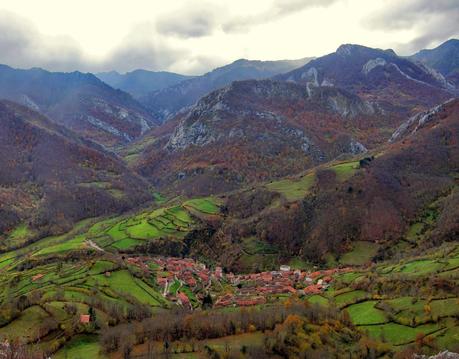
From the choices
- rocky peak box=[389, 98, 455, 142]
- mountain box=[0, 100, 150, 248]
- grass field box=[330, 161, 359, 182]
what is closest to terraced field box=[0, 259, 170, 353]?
mountain box=[0, 100, 150, 248]

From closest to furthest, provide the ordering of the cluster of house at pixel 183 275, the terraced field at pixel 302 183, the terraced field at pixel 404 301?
the terraced field at pixel 404 301 < the cluster of house at pixel 183 275 < the terraced field at pixel 302 183

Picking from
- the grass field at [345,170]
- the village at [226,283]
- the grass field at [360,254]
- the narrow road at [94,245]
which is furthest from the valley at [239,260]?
the grass field at [345,170]

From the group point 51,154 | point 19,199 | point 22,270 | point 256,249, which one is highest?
point 51,154

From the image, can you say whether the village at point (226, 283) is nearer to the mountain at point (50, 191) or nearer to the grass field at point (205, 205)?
the grass field at point (205, 205)

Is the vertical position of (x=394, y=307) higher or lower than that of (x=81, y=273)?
lower

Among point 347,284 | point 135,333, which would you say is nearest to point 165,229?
point 347,284

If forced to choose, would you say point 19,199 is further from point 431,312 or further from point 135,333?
point 431,312

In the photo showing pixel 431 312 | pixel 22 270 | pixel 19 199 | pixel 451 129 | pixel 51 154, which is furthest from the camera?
pixel 51 154

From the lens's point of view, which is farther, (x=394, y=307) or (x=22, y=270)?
(x=22, y=270)
